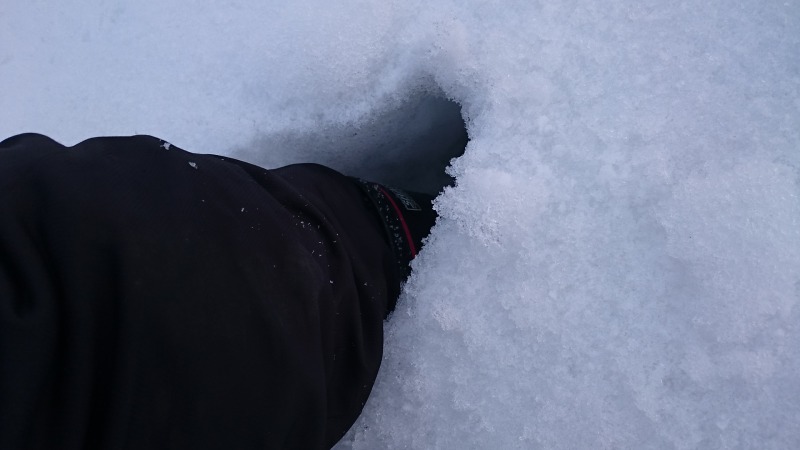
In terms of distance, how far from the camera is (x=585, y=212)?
642 millimetres

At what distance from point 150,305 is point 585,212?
0.50 meters

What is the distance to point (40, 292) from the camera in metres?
0.35

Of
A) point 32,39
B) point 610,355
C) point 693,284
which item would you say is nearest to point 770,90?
point 693,284

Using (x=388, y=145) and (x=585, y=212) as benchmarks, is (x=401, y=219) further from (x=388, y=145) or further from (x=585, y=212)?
(x=585, y=212)

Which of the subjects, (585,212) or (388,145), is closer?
(585,212)

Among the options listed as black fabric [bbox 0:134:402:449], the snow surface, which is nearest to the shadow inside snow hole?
the snow surface

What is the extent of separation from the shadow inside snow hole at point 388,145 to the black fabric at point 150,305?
322 millimetres

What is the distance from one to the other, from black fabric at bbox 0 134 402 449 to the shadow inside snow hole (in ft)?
1.06

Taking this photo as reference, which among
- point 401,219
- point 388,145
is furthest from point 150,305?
point 388,145

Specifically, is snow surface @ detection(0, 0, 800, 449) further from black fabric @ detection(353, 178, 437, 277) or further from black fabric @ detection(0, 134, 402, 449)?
black fabric @ detection(0, 134, 402, 449)

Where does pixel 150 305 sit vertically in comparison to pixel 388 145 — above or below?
above

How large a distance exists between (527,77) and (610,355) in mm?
380

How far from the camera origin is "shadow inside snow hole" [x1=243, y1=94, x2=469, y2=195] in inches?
32.1

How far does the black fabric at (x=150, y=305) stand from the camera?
13.9 inches
